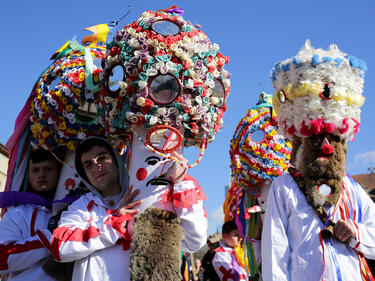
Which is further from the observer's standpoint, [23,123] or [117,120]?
[23,123]

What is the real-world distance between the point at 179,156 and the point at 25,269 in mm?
1583

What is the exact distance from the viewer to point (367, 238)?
3.17 metres

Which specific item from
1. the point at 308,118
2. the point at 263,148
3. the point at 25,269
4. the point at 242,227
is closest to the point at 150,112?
the point at 308,118

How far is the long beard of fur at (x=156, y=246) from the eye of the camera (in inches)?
120

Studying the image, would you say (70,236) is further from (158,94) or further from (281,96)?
(281,96)

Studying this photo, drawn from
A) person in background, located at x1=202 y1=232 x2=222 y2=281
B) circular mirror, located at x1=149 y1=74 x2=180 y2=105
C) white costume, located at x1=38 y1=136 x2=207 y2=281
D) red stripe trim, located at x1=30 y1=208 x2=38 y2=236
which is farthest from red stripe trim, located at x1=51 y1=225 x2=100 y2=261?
person in background, located at x1=202 y1=232 x2=222 y2=281

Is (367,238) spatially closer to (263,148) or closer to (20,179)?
(263,148)

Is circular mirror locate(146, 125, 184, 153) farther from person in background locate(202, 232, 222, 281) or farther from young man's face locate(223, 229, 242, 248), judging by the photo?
person in background locate(202, 232, 222, 281)

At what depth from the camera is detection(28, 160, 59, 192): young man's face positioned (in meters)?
4.28

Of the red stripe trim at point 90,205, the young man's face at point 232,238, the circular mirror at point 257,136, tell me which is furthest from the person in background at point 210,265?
the red stripe trim at point 90,205

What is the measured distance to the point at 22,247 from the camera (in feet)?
12.0

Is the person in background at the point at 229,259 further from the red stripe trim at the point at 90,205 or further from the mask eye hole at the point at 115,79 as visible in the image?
the mask eye hole at the point at 115,79

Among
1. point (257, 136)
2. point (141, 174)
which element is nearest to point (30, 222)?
point (141, 174)

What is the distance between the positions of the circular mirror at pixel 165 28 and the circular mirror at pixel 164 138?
76 centimetres
